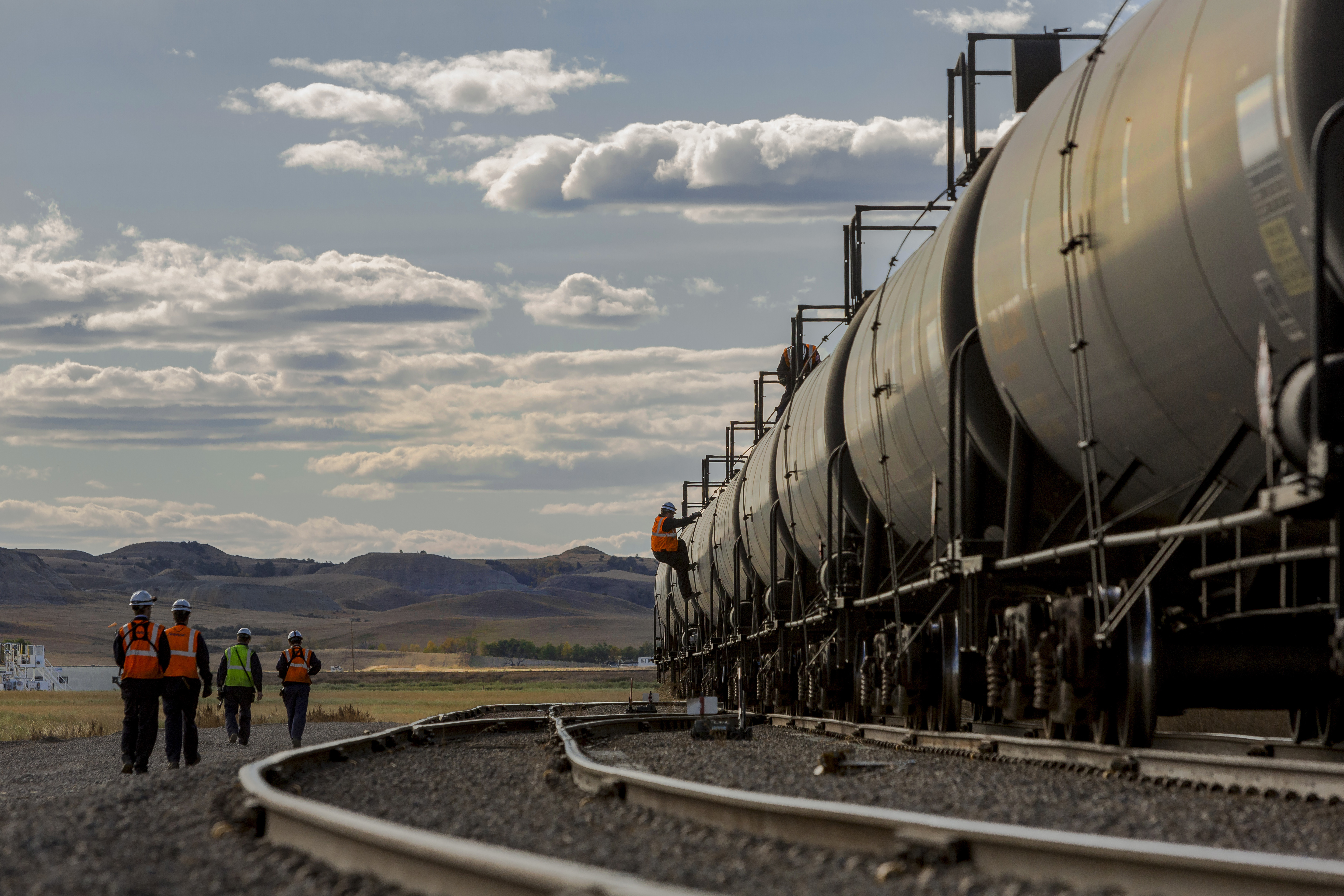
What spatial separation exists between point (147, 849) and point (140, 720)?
6152 mm

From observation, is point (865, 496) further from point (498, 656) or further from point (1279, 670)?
point (498, 656)

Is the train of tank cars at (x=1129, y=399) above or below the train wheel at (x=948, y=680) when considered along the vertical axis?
above

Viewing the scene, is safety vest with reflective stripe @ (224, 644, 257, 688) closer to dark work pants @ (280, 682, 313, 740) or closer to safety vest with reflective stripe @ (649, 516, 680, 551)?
dark work pants @ (280, 682, 313, 740)

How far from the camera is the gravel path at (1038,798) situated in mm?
5121

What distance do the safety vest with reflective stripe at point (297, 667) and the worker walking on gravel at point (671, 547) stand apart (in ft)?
40.5

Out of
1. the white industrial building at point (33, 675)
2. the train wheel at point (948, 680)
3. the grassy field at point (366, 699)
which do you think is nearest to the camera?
the train wheel at point (948, 680)

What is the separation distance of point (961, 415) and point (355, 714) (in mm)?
21063

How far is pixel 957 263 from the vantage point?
9680mm

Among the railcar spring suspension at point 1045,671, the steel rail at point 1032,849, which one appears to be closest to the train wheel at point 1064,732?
the railcar spring suspension at point 1045,671

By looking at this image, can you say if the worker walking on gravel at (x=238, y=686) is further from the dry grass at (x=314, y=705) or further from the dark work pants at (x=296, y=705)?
the dry grass at (x=314, y=705)

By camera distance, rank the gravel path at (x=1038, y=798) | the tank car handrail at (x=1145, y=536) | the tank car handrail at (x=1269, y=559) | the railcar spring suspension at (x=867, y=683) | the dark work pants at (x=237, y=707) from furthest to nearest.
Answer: the dark work pants at (x=237, y=707) < the railcar spring suspension at (x=867, y=683) < the tank car handrail at (x=1145, y=536) < the tank car handrail at (x=1269, y=559) < the gravel path at (x=1038, y=798)

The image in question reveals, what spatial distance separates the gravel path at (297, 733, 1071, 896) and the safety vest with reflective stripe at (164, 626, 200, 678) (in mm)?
2051

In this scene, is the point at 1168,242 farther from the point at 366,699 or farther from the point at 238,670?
the point at 366,699

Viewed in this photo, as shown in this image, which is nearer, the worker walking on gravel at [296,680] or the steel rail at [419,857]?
the steel rail at [419,857]
